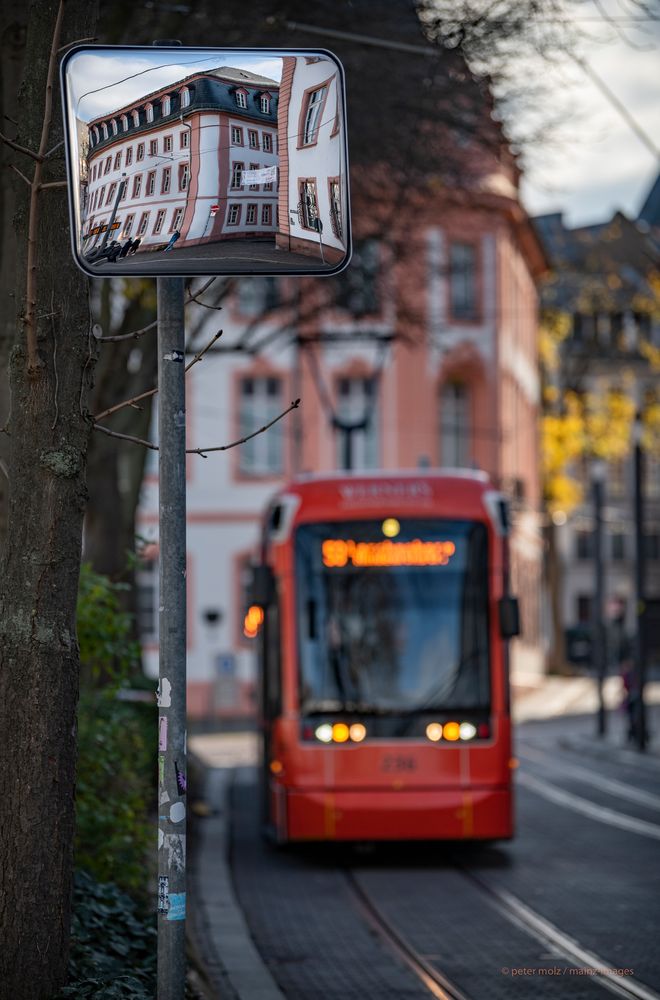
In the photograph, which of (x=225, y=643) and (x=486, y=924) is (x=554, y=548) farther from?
(x=486, y=924)

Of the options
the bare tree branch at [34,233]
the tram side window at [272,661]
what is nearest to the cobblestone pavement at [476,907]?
the tram side window at [272,661]

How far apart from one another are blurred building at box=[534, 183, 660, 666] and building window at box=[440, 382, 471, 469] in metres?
3.93

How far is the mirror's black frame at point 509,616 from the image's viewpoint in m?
14.9

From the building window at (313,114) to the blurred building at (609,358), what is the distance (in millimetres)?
43226

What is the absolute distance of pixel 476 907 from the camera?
42.9ft

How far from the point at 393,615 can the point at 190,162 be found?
9.48 meters

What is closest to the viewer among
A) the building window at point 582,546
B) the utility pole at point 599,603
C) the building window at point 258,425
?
the utility pole at point 599,603

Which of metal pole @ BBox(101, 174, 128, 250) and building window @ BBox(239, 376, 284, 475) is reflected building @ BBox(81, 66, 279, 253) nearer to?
metal pole @ BBox(101, 174, 128, 250)

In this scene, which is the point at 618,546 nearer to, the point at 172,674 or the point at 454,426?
the point at 454,426

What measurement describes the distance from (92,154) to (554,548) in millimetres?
49105

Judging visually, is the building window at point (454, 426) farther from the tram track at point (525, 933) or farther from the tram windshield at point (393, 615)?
the tram track at point (525, 933)

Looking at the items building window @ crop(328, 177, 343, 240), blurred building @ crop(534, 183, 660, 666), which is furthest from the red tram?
blurred building @ crop(534, 183, 660, 666)

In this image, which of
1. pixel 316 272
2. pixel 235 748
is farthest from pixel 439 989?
pixel 235 748

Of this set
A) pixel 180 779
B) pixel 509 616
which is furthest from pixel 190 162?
pixel 509 616
